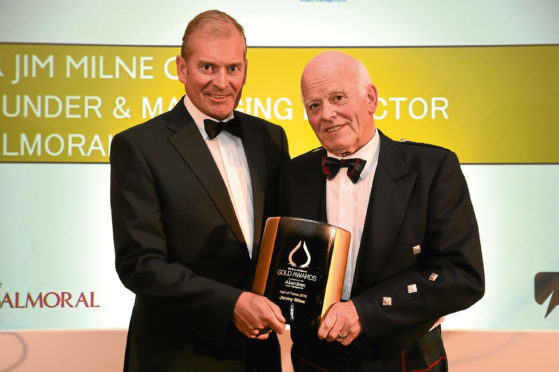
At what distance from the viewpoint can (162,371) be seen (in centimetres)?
188

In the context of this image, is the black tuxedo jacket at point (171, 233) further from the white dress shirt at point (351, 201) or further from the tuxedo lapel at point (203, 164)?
the white dress shirt at point (351, 201)

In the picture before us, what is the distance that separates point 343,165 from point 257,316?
566 mm

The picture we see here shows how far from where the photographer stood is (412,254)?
67.7 inches

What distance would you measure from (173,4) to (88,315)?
68.6 inches

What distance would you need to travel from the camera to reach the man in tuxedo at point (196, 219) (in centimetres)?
175

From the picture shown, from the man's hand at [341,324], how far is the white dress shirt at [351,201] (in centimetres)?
15

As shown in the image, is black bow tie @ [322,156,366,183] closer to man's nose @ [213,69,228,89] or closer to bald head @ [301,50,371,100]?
bald head @ [301,50,371,100]

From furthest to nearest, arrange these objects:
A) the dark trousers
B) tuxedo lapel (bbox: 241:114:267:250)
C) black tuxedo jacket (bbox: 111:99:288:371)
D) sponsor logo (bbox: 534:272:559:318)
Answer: sponsor logo (bbox: 534:272:559:318) → tuxedo lapel (bbox: 241:114:267:250) → black tuxedo jacket (bbox: 111:99:288:371) → the dark trousers

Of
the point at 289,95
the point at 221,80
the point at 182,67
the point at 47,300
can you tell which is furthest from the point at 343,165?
the point at 47,300

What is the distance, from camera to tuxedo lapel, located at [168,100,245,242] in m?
1.88

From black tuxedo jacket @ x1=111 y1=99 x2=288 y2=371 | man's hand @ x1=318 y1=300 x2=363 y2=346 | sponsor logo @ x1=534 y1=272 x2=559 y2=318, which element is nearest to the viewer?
man's hand @ x1=318 y1=300 x2=363 y2=346

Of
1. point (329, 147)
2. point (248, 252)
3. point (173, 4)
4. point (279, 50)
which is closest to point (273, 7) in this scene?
point (279, 50)

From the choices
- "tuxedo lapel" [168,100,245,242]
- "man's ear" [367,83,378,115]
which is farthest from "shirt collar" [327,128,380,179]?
"tuxedo lapel" [168,100,245,242]

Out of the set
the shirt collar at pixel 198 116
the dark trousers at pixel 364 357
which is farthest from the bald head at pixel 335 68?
the dark trousers at pixel 364 357
